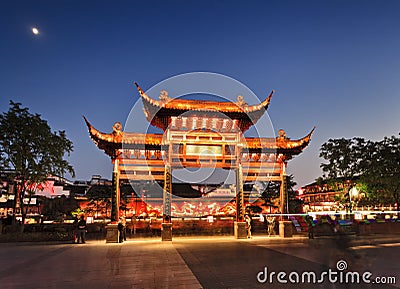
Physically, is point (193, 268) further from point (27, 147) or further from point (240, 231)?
point (27, 147)

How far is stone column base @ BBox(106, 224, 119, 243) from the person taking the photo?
15422 mm

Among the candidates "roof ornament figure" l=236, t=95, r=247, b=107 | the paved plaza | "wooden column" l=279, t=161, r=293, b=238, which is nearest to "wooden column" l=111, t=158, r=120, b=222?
the paved plaza

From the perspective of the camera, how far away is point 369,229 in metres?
22.0

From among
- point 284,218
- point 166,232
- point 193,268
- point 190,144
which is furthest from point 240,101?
point 193,268

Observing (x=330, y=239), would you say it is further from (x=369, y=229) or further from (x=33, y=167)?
(x=369, y=229)

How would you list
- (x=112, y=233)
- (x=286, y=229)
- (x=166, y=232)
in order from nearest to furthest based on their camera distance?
(x=112, y=233), (x=166, y=232), (x=286, y=229)

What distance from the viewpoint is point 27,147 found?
17.6 meters

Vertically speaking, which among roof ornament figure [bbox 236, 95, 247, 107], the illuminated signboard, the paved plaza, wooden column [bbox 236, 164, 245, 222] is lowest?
the paved plaza

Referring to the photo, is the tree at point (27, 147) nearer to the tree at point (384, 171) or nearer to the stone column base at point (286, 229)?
the stone column base at point (286, 229)

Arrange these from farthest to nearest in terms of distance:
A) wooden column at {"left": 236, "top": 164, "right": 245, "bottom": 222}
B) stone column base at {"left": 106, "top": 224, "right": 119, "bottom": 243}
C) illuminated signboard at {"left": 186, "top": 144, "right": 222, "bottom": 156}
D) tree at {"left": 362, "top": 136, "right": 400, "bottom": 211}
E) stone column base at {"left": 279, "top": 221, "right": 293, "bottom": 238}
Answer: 1. tree at {"left": 362, "top": 136, "right": 400, "bottom": 211}
2. stone column base at {"left": 279, "top": 221, "right": 293, "bottom": 238}
3. wooden column at {"left": 236, "top": 164, "right": 245, "bottom": 222}
4. illuminated signboard at {"left": 186, "top": 144, "right": 222, "bottom": 156}
5. stone column base at {"left": 106, "top": 224, "right": 119, "bottom": 243}

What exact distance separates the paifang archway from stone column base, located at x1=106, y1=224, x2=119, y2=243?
58 centimetres

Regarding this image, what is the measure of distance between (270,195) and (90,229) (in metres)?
17.1

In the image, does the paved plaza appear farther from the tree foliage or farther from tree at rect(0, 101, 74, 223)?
the tree foliage

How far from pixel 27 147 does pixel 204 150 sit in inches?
441
